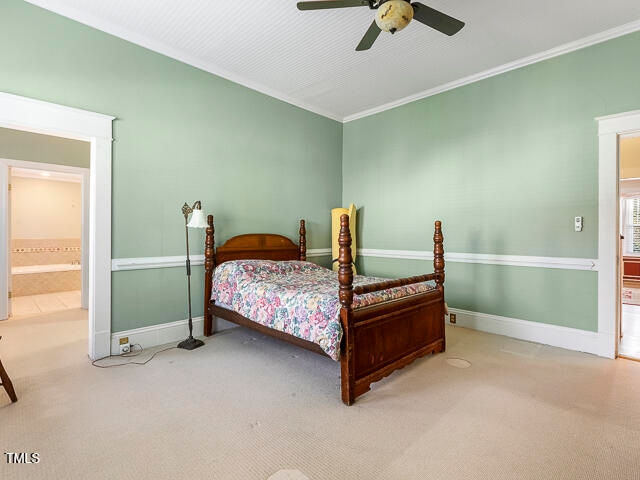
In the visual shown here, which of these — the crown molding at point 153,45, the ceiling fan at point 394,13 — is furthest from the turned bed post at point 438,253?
the crown molding at point 153,45

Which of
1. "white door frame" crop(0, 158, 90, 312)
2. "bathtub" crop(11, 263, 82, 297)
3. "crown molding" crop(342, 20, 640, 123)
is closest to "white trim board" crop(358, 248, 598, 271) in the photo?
"crown molding" crop(342, 20, 640, 123)

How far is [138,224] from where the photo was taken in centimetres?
327

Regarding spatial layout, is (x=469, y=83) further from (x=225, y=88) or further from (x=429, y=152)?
(x=225, y=88)

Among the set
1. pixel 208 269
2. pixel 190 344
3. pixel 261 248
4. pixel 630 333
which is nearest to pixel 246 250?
pixel 261 248

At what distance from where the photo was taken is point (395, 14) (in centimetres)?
198

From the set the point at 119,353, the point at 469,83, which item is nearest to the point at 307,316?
the point at 119,353

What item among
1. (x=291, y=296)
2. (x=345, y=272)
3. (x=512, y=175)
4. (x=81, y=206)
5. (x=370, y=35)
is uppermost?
(x=370, y=35)

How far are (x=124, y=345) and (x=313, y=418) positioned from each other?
2148 millimetres

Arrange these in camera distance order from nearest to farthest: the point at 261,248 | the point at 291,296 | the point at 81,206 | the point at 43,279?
the point at 291,296 → the point at 261,248 → the point at 81,206 → the point at 43,279

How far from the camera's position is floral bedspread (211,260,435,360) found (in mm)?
2373

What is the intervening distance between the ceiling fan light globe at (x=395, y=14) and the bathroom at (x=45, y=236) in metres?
6.16

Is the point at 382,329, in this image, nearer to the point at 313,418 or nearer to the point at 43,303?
the point at 313,418

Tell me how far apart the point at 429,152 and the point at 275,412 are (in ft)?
12.0

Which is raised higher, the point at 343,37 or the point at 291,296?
the point at 343,37
